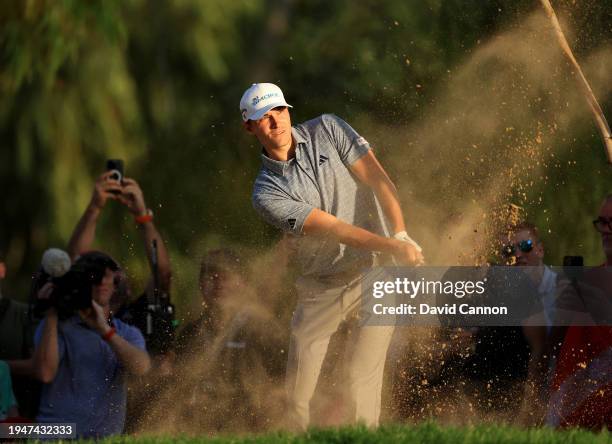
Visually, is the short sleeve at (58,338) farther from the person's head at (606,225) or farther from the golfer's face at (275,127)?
the person's head at (606,225)

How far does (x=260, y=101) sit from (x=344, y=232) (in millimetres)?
921

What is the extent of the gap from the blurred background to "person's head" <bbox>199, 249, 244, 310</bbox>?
5.93ft

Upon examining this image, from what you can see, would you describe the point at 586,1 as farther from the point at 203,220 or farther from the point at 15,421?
the point at 15,421

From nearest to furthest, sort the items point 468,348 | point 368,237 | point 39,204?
point 368,237 → point 468,348 → point 39,204

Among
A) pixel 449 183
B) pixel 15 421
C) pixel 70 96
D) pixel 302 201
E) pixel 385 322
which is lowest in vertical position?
pixel 15 421

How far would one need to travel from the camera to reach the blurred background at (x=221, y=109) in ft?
40.4

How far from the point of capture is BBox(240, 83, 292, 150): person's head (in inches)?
354

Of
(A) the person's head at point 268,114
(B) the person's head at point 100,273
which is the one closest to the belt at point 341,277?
(A) the person's head at point 268,114

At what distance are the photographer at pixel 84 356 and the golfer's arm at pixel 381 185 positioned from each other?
1.73 meters

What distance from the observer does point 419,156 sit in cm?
1234

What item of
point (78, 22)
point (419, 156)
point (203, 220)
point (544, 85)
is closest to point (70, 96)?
point (78, 22)

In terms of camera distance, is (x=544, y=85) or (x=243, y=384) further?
(x=544, y=85)

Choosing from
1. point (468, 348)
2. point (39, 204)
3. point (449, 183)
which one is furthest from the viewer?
point (39, 204)

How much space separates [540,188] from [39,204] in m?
4.02
